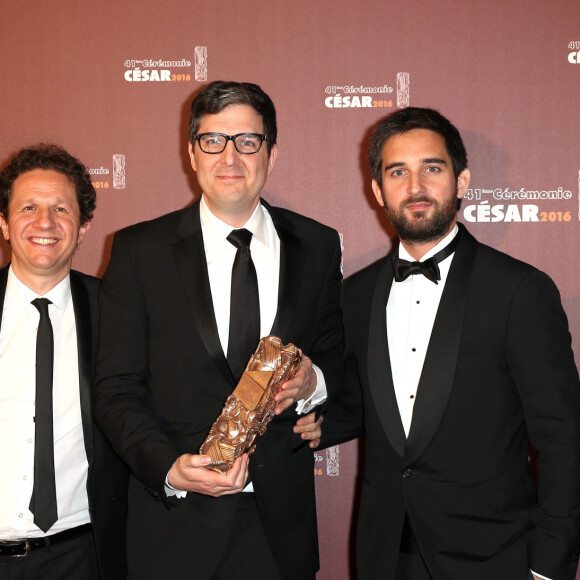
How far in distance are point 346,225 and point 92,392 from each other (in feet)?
5.09

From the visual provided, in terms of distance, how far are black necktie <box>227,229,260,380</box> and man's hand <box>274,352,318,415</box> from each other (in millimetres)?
195

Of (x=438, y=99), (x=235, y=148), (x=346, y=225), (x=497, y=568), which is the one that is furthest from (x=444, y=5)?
(x=497, y=568)

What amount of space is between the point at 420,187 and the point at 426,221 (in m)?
0.13

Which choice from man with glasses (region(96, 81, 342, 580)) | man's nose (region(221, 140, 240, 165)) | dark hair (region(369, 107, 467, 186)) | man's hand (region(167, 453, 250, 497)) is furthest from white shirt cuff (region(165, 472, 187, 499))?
dark hair (region(369, 107, 467, 186))

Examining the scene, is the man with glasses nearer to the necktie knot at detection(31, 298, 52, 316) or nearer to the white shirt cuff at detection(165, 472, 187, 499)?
the white shirt cuff at detection(165, 472, 187, 499)

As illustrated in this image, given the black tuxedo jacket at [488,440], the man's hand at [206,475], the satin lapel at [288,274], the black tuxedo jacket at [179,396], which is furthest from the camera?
the satin lapel at [288,274]

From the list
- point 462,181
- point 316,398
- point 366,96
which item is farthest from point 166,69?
point 316,398

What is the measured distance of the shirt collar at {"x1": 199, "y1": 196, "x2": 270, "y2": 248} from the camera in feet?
7.50

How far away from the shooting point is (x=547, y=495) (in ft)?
6.40

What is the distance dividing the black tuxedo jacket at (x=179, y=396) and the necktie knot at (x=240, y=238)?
0.36 ft

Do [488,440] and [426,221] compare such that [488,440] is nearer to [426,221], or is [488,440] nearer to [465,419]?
[465,419]

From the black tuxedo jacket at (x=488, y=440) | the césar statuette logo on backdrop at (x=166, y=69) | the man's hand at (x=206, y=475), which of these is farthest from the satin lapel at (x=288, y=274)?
the césar statuette logo on backdrop at (x=166, y=69)

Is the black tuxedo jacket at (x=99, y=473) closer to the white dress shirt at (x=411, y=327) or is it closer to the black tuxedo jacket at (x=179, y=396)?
the black tuxedo jacket at (x=179, y=396)

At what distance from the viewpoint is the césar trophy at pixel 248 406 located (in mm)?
1815
